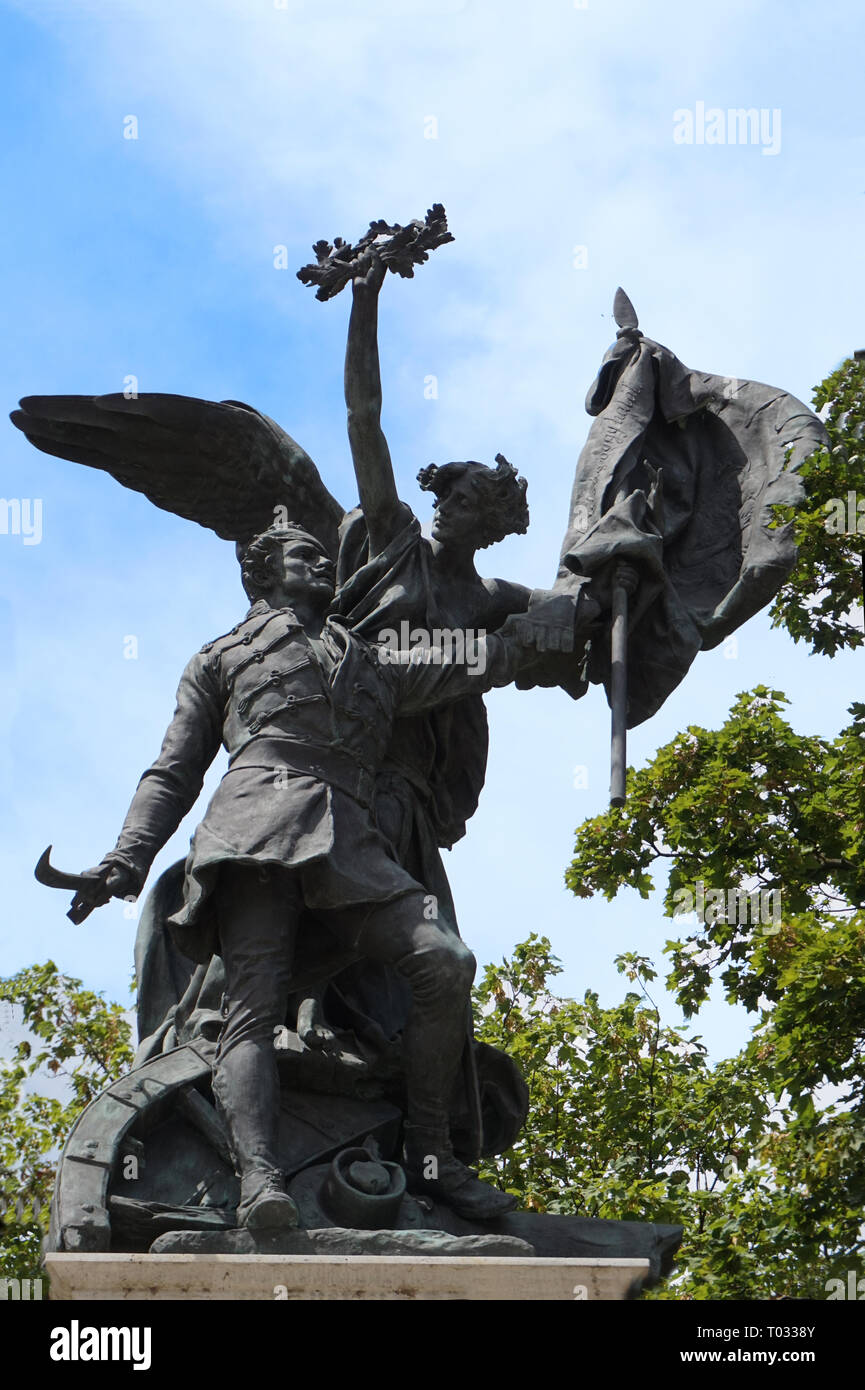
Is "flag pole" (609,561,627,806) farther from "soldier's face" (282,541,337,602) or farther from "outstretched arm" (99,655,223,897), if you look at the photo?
"outstretched arm" (99,655,223,897)

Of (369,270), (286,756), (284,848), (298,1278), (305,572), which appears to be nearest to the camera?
(298,1278)

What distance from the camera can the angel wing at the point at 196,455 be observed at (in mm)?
9180

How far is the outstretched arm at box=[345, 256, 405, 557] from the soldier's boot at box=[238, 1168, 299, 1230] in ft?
9.20

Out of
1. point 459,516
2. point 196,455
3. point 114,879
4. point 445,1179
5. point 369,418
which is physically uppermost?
point 196,455

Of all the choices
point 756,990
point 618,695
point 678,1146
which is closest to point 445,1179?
point 618,695

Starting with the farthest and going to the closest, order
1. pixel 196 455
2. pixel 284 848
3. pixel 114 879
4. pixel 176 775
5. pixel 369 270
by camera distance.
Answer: pixel 196 455
pixel 369 270
pixel 176 775
pixel 114 879
pixel 284 848

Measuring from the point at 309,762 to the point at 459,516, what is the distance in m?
1.36

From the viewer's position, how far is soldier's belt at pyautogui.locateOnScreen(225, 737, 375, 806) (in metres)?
7.71

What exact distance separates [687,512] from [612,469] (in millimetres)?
386

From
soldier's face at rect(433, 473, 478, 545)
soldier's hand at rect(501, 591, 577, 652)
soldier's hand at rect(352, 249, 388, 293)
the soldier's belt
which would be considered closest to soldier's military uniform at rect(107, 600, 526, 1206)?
the soldier's belt

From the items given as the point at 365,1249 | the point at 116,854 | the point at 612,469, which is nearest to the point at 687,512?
the point at 612,469

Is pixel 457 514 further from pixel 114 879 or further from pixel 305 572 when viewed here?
pixel 114 879

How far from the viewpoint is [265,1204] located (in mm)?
6781
